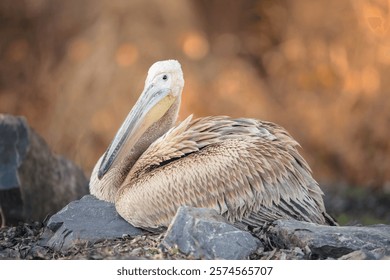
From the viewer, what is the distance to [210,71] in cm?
1500

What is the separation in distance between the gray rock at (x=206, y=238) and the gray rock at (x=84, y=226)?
706 mm

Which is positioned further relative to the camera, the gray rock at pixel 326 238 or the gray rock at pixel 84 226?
the gray rock at pixel 84 226

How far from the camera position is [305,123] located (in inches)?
569

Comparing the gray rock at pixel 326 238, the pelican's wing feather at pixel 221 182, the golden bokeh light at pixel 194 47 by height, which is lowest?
the gray rock at pixel 326 238

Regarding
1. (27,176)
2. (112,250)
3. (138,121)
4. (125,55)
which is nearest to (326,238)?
(112,250)

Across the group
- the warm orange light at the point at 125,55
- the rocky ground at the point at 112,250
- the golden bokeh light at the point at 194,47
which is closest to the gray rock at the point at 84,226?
the rocky ground at the point at 112,250

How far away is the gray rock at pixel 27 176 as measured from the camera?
822cm

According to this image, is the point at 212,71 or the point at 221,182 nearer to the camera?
the point at 221,182

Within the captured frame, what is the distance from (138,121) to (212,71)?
768cm

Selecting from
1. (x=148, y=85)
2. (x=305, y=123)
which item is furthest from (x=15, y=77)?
(x=148, y=85)

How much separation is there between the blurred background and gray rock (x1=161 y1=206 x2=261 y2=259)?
23.5 feet

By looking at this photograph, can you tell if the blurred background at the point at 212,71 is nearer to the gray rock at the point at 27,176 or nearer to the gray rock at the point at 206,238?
the gray rock at the point at 27,176

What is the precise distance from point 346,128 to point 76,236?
26.1 feet

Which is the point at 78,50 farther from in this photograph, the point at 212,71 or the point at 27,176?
the point at 27,176
